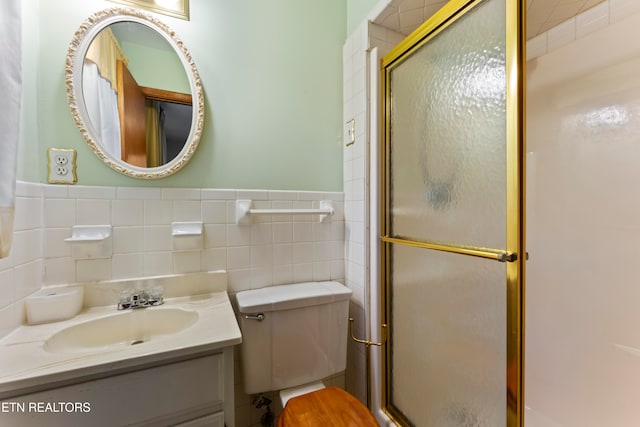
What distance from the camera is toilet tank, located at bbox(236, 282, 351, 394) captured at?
1.03 meters

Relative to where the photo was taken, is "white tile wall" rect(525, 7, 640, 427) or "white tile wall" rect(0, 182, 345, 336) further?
"white tile wall" rect(525, 7, 640, 427)

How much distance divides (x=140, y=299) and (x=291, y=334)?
612mm

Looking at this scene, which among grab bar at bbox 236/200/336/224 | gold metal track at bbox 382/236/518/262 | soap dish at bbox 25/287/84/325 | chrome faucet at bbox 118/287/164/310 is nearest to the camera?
gold metal track at bbox 382/236/518/262

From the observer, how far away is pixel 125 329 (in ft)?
3.07

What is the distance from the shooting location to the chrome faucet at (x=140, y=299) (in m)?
0.97

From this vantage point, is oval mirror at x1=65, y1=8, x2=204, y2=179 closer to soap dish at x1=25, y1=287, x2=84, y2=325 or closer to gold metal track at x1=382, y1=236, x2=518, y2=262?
soap dish at x1=25, y1=287, x2=84, y2=325

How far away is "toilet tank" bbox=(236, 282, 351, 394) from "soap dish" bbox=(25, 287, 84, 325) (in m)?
0.56

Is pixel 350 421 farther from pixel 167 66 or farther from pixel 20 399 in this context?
pixel 167 66

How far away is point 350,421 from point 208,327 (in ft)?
1.99

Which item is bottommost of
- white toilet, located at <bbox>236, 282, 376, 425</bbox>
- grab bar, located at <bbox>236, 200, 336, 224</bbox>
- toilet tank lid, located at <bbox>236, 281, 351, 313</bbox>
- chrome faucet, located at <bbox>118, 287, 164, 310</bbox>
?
white toilet, located at <bbox>236, 282, 376, 425</bbox>

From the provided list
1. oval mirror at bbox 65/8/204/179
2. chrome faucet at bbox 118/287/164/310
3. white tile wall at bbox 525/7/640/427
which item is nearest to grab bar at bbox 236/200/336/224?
oval mirror at bbox 65/8/204/179

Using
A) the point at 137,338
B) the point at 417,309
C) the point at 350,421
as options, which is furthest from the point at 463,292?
the point at 137,338

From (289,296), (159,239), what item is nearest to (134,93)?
(159,239)

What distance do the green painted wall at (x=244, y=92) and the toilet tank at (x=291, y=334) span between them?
54 cm
